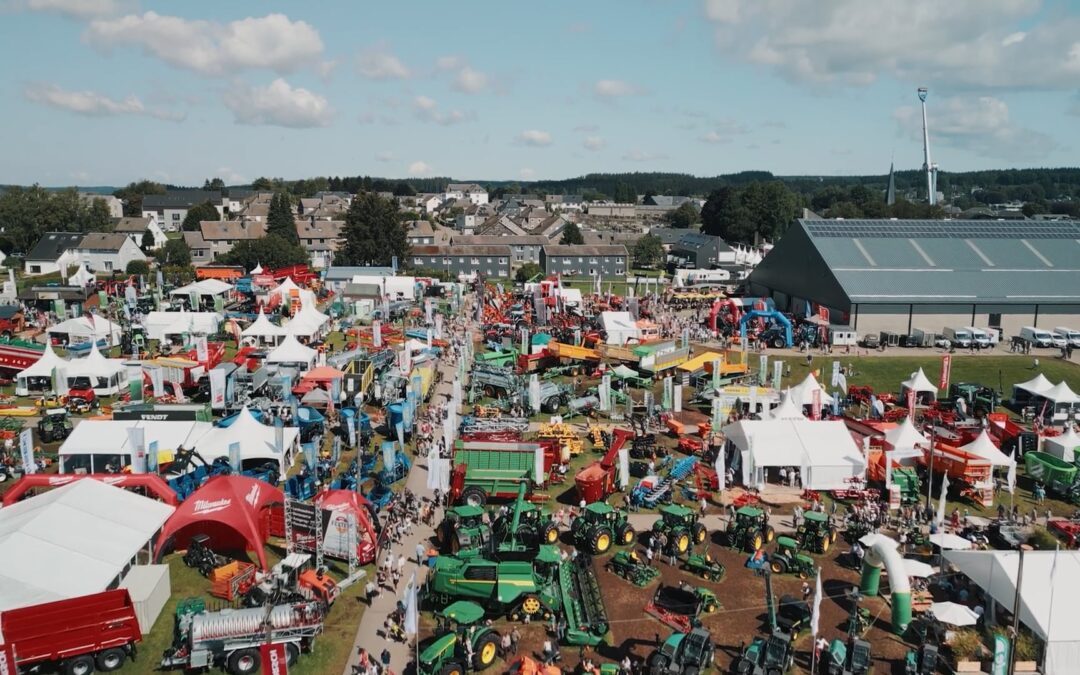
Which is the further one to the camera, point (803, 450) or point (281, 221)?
point (281, 221)

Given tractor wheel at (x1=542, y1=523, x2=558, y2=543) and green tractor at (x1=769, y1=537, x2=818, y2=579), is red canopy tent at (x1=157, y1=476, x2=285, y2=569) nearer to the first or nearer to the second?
tractor wheel at (x1=542, y1=523, x2=558, y2=543)

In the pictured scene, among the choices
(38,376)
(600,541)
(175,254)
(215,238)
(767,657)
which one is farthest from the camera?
(215,238)

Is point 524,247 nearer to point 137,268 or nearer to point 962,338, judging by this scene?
point 137,268

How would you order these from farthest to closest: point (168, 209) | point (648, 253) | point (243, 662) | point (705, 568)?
point (168, 209) → point (648, 253) → point (705, 568) → point (243, 662)

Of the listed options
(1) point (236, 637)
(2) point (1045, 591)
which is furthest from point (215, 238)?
(2) point (1045, 591)

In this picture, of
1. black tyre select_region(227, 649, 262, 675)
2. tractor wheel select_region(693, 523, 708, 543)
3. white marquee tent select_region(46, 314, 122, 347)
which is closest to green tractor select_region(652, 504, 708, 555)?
tractor wheel select_region(693, 523, 708, 543)

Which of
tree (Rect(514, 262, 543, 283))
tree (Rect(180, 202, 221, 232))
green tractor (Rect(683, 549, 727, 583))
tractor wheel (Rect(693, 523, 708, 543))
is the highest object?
tree (Rect(180, 202, 221, 232))
